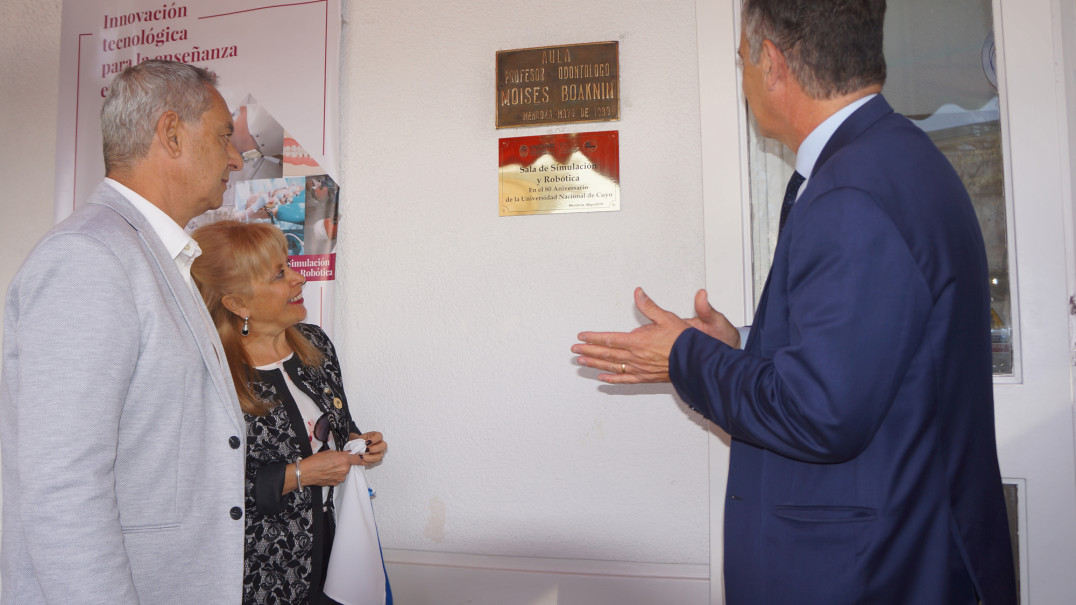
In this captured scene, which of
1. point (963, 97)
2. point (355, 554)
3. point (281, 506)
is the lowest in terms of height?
point (355, 554)

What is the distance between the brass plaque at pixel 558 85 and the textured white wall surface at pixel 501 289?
0.04 m

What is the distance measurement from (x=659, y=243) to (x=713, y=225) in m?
0.15

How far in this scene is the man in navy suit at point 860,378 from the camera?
984 millimetres

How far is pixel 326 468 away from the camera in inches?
73.1

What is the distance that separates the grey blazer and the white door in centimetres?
124

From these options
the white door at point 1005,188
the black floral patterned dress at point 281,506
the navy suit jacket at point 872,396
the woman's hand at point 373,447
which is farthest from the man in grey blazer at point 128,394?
the white door at point 1005,188

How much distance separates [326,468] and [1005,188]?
6.15ft

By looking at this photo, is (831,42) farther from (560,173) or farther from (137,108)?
(137,108)

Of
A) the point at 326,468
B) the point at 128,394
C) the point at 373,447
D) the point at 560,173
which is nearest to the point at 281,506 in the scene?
the point at 326,468

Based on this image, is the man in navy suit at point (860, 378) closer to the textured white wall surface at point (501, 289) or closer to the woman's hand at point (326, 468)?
the textured white wall surface at point (501, 289)

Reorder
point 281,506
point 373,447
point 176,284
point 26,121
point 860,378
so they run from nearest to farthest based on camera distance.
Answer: point 860,378, point 176,284, point 281,506, point 373,447, point 26,121

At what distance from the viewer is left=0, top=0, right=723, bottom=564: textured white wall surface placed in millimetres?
1966

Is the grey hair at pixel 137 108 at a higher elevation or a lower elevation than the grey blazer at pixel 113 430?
higher

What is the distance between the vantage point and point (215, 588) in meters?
1.28
